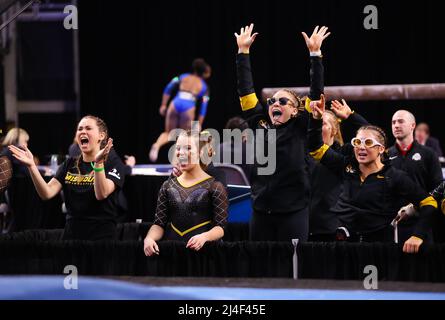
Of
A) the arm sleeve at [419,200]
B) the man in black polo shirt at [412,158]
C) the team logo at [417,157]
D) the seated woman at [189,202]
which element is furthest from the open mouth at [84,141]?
the team logo at [417,157]

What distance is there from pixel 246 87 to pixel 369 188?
0.90 metres

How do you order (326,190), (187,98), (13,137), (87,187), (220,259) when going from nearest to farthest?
(220,259) < (87,187) < (326,190) < (13,137) < (187,98)

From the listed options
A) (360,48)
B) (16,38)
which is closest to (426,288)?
(360,48)

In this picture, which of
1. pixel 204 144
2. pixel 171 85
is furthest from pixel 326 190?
pixel 171 85

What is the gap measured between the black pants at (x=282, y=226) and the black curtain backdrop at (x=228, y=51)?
830 centimetres

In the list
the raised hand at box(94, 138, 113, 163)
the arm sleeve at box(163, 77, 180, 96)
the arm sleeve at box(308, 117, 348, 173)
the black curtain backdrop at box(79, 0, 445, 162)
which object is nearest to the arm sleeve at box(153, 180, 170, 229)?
the raised hand at box(94, 138, 113, 163)

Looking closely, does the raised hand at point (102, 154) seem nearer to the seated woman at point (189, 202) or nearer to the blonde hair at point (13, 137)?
the seated woman at point (189, 202)

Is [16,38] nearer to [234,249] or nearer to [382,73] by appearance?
[382,73]

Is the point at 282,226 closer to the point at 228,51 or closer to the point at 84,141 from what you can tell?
the point at 84,141

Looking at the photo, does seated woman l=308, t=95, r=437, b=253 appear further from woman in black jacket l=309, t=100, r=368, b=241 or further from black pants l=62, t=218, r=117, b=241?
black pants l=62, t=218, r=117, b=241

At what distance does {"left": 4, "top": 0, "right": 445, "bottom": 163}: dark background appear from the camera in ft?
38.2

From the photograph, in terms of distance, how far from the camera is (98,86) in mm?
12383

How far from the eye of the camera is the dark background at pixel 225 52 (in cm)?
1166

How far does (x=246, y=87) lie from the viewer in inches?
154
